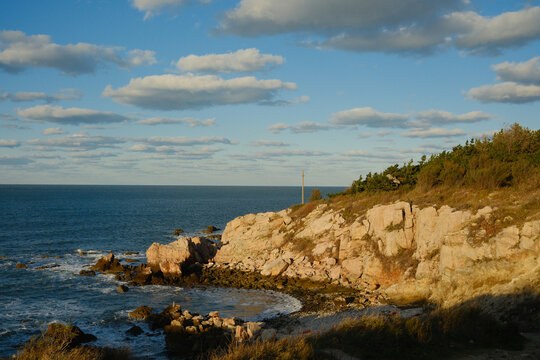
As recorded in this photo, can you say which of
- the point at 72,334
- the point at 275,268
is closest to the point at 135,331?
the point at 72,334

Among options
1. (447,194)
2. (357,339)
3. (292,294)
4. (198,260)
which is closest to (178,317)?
(292,294)

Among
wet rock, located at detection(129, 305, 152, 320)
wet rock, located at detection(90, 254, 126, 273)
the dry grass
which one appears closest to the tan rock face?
wet rock, located at detection(90, 254, 126, 273)

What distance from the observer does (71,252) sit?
49281 millimetres

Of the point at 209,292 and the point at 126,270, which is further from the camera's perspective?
the point at 126,270

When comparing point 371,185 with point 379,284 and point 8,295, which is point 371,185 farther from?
point 8,295

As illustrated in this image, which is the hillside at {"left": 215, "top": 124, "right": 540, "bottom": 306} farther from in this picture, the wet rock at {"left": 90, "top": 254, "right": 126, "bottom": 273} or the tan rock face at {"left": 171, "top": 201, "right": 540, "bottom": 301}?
the wet rock at {"left": 90, "top": 254, "right": 126, "bottom": 273}

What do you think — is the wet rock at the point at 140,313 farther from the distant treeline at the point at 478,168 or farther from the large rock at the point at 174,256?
the distant treeline at the point at 478,168

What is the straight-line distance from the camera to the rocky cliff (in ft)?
71.8

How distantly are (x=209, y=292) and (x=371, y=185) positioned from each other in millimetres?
20908

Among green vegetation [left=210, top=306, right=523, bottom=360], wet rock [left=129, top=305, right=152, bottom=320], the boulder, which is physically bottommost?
wet rock [left=129, top=305, right=152, bottom=320]

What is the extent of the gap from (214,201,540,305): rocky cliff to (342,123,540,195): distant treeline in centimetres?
487

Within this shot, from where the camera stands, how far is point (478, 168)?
32.4 m

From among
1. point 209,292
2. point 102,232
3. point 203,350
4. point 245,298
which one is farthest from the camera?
point 102,232

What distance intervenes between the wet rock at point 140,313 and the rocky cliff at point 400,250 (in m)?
12.8
